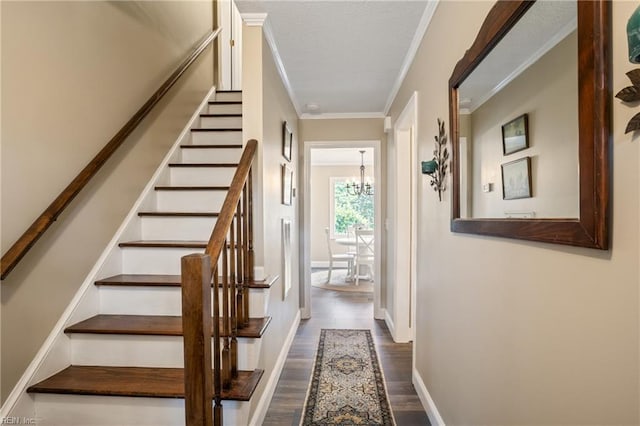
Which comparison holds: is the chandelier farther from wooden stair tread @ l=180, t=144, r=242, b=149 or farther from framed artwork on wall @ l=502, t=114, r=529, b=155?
framed artwork on wall @ l=502, t=114, r=529, b=155

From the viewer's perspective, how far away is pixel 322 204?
7949 mm

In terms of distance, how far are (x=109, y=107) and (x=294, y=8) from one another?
1232 mm

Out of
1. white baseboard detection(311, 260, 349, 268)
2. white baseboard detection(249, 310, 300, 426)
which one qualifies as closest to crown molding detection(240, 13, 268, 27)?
white baseboard detection(249, 310, 300, 426)

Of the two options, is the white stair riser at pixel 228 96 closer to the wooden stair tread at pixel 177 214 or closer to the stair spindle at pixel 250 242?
the wooden stair tread at pixel 177 214

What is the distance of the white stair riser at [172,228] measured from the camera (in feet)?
7.25

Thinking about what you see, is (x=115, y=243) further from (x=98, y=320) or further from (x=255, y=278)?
(x=255, y=278)

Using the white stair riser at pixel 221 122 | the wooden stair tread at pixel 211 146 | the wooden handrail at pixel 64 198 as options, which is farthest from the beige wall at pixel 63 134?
the white stair riser at pixel 221 122

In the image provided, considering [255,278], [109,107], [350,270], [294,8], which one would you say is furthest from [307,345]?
[350,270]

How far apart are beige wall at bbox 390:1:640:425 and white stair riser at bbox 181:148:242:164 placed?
160 cm

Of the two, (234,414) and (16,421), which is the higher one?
(16,421)

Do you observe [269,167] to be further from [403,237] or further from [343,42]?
[403,237]

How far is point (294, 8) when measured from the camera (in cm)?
179

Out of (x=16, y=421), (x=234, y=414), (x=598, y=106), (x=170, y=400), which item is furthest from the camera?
(x=234, y=414)

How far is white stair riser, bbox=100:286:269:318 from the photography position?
179 centimetres
